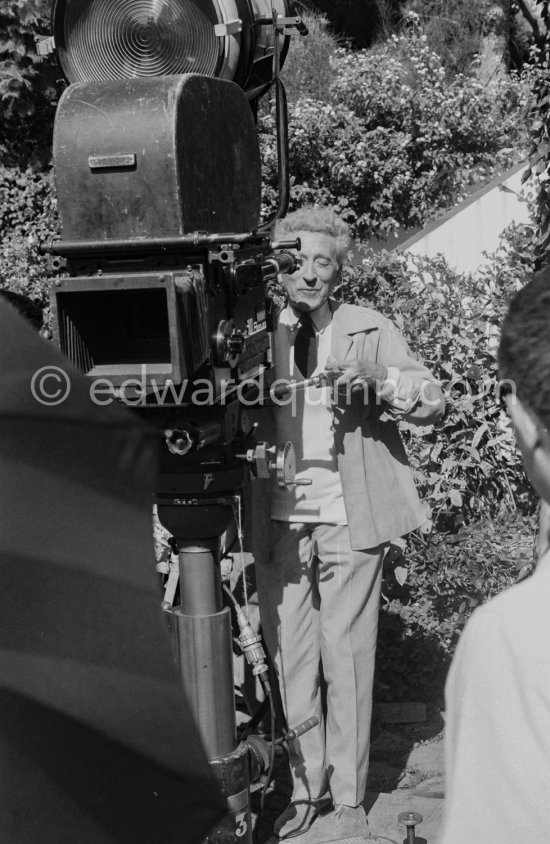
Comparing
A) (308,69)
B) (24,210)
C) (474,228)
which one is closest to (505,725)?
(474,228)

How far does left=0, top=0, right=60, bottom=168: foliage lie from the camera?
30.1ft

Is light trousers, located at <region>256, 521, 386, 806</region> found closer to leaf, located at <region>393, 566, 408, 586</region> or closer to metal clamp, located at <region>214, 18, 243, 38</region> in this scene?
leaf, located at <region>393, 566, 408, 586</region>

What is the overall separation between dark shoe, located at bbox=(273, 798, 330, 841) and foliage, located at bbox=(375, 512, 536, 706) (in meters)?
0.96

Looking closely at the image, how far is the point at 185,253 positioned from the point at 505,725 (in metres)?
1.43

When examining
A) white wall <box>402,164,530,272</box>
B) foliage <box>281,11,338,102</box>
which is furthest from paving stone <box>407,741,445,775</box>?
foliage <box>281,11,338,102</box>

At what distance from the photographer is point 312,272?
118 inches

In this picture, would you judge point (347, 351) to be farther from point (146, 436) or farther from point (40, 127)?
point (40, 127)

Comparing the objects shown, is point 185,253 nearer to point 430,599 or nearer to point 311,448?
point 311,448

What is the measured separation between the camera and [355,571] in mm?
2992

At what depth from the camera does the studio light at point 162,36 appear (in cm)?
236

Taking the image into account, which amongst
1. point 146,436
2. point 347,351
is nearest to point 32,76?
point 347,351

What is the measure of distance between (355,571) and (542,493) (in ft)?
6.30

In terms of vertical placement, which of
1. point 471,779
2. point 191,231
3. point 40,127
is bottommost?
point 40,127

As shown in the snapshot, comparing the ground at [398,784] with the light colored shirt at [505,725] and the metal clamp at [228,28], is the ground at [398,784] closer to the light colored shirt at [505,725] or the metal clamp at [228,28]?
the light colored shirt at [505,725]
